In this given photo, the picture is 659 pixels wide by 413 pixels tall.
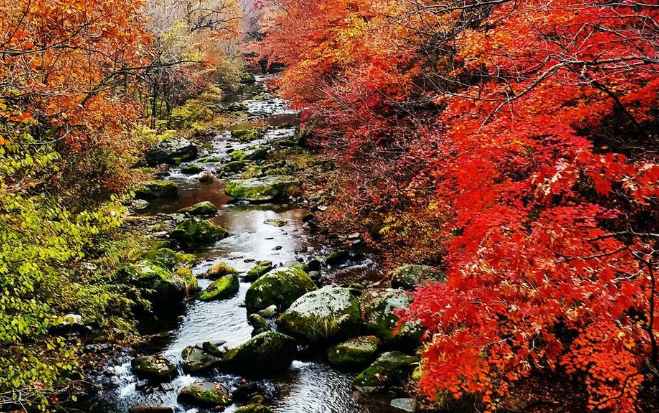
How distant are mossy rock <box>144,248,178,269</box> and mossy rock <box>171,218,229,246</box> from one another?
174cm

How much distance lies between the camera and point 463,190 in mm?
10039

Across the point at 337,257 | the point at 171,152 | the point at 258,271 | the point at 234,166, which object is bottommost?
the point at 337,257

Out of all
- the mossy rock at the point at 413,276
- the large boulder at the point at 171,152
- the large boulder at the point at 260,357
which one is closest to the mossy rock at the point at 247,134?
the large boulder at the point at 171,152

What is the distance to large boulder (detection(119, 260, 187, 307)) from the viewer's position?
35.8 feet

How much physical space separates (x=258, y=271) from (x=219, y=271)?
Result: 3.93 feet

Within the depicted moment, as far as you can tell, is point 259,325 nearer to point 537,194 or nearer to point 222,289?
point 222,289

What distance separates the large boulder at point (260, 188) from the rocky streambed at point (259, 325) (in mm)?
1808

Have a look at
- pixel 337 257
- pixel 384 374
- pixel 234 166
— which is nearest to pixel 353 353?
pixel 384 374

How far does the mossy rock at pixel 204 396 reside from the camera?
8023mm

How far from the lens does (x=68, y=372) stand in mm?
7875

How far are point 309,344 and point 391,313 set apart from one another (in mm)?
1988

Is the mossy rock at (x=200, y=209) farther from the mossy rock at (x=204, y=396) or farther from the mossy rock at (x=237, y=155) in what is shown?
the mossy rock at (x=204, y=396)

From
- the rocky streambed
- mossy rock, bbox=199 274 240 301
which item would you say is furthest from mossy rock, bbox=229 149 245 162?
mossy rock, bbox=199 274 240 301

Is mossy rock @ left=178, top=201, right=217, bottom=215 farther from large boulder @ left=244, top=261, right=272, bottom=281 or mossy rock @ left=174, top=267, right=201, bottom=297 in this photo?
mossy rock @ left=174, top=267, right=201, bottom=297
